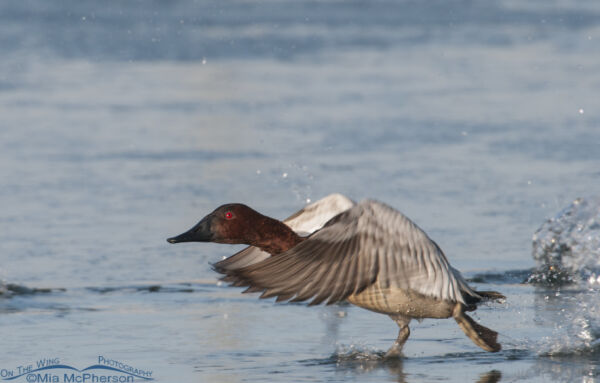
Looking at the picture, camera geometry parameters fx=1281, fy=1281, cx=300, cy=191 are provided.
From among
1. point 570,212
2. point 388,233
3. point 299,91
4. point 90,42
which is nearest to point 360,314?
point 388,233

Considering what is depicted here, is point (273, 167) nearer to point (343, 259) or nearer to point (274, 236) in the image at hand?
point (274, 236)

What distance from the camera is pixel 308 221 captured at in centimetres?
669

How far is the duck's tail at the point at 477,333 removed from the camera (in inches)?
245

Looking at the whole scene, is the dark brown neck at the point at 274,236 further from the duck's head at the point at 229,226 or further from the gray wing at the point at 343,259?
the gray wing at the point at 343,259

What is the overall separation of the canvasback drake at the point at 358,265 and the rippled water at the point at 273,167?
26 cm

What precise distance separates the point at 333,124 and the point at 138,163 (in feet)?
8.09

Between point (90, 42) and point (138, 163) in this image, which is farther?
point (90, 42)

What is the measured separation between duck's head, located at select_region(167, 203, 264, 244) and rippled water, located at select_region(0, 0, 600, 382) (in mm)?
568

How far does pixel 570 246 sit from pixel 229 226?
3002mm

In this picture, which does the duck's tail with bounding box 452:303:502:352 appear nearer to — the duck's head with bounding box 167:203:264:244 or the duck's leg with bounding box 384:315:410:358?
the duck's leg with bounding box 384:315:410:358

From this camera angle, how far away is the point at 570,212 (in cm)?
865

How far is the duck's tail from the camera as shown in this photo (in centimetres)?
623

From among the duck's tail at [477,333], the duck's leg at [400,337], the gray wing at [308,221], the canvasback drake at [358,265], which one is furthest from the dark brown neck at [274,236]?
the duck's tail at [477,333]

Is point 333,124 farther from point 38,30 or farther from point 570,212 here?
point 38,30
